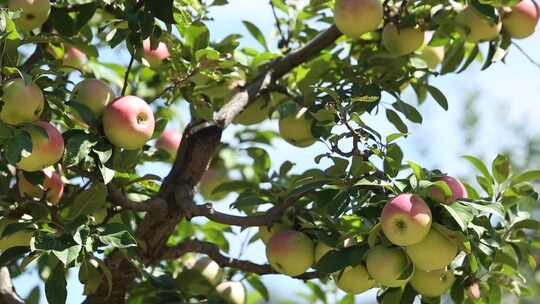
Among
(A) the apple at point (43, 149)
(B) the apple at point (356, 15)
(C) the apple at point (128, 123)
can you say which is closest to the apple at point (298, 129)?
(B) the apple at point (356, 15)

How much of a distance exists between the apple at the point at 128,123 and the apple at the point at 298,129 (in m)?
0.46

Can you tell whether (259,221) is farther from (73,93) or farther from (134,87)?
(134,87)

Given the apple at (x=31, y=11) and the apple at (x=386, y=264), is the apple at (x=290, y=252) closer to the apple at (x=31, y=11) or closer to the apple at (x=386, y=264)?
the apple at (x=386, y=264)

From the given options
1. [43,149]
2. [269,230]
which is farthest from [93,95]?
[269,230]

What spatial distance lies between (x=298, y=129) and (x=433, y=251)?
2.17 feet

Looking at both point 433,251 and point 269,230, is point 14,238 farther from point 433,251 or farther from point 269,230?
point 433,251

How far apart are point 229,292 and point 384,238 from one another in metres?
0.68

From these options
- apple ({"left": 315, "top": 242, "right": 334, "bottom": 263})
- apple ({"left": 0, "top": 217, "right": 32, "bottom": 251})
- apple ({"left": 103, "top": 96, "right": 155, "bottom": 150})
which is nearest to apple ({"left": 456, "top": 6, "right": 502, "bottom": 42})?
apple ({"left": 315, "top": 242, "right": 334, "bottom": 263})

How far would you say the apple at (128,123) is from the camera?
1.92 metres

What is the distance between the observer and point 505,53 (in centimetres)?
236

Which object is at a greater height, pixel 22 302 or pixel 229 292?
pixel 22 302

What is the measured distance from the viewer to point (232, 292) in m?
2.44

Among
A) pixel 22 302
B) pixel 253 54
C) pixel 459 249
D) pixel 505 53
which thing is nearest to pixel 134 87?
pixel 253 54

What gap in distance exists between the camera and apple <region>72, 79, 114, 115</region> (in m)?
1.99
